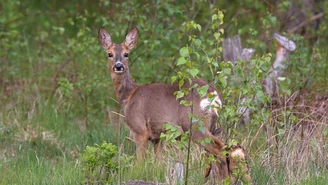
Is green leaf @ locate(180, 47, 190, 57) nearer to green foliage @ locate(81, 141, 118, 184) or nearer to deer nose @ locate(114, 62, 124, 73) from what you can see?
green foliage @ locate(81, 141, 118, 184)

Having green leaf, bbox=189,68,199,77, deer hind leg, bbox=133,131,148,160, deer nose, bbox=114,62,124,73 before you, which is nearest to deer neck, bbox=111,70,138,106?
deer nose, bbox=114,62,124,73

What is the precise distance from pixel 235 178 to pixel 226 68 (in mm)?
839

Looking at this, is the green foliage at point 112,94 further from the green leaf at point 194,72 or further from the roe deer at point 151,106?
the green leaf at point 194,72

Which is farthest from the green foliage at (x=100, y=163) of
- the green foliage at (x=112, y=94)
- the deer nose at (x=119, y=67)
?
the deer nose at (x=119, y=67)

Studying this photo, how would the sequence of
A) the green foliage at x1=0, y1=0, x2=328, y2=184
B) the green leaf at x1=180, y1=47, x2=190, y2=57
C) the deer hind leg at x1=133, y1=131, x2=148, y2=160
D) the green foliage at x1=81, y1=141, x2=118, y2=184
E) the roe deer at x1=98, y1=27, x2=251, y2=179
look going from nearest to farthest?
the green leaf at x1=180, y1=47, x2=190, y2=57
the green foliage at x1=81, y1=141, x2=118, y2=184
the green foliage at x1=0, y1=0, x2=328, y2=184
the roe deer at x1=98, y1=27, x2=251, y2=179
the deer hind leg at x1=133, y1=131, x2=148, y2=160

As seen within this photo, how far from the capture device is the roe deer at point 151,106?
6.89m

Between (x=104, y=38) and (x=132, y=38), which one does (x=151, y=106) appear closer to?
(x=132, y=38)

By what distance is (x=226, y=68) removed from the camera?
5.92 meters

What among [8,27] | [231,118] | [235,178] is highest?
[8,27]

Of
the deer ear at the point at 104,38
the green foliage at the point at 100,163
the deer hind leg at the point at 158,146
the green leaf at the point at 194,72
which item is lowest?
the green foliage at the point at 100,163

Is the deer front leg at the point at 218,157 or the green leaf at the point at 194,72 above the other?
the green leaf at the point at 194,72

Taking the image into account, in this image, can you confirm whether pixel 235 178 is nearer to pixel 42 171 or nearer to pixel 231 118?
pixel 231 118

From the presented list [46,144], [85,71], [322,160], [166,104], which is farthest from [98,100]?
[322,160]

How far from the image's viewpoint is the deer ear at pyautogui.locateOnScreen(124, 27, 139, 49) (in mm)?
8305
